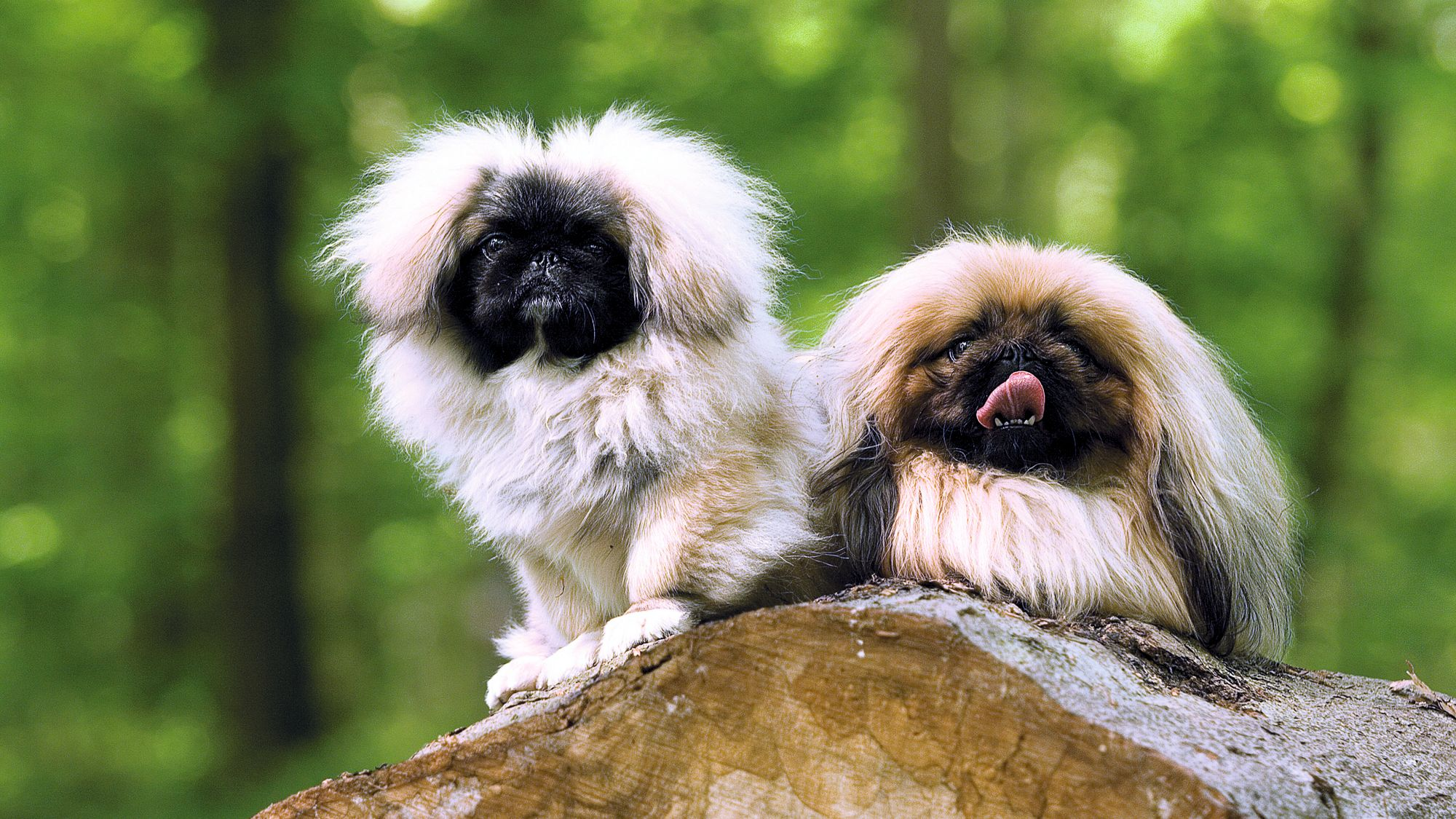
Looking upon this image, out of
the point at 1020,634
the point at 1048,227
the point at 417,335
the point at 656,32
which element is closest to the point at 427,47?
the point at 656,32

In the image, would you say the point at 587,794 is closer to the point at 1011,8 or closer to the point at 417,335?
the point at 417,335

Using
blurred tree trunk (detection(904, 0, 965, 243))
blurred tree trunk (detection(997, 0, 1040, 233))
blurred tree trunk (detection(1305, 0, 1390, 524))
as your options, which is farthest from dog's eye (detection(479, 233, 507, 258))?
blurred tree trunk (detection(997, 0, 1040, 233))

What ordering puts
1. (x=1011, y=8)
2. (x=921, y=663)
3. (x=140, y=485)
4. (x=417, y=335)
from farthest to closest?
(x=1011, y=8) < (x=140, y=485) < (x=417, y=335) < (x=921, y=663)

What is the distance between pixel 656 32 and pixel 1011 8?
118 inches

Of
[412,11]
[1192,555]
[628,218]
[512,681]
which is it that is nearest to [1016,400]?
[1192,555]

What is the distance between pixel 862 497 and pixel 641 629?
2.30 ft

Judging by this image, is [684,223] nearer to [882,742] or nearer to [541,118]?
[882,742]

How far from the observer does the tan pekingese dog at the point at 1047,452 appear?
2.86 m

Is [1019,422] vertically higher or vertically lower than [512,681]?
higher

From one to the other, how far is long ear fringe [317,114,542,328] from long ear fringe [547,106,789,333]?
0.16 m

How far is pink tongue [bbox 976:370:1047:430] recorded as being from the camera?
109 inches

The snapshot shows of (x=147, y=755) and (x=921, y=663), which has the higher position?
(x=921, y=663)

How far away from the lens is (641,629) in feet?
8.64

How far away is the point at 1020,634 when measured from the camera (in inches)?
87.0
